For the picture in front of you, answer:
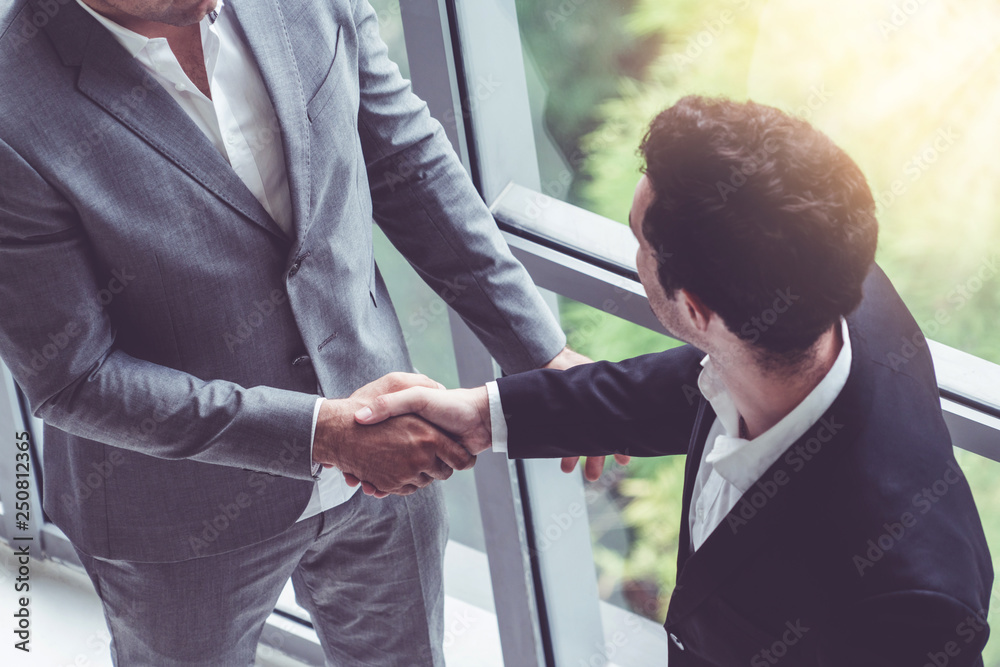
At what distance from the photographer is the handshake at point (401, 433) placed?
1.50 metres

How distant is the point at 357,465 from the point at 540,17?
2.97 feet

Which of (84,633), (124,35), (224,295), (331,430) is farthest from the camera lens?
(84,633)

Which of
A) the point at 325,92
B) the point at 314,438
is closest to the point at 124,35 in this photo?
the point at 325,92

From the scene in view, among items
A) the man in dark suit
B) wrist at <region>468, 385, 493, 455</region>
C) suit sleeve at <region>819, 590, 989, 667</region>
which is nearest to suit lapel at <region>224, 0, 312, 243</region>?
wrist at <region>468, 385, 493, 455</region>

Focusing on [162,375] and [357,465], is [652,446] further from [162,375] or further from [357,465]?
[162,375]

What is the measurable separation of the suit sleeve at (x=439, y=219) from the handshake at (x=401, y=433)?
181 millimetres

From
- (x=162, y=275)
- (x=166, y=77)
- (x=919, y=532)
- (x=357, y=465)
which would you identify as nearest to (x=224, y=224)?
(x=162, y=275)

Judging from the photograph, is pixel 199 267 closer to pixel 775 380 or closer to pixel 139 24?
pixel 139 24

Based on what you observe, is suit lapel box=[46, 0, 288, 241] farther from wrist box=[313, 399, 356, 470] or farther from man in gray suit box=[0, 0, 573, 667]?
wrist box=[313, 399, 356, 470]

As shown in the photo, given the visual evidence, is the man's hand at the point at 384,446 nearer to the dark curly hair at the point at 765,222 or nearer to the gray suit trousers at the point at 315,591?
the gray suit trousers at the point at 315,591

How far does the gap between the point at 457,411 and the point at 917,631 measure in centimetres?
81

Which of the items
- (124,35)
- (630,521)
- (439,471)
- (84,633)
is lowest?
(84,633)

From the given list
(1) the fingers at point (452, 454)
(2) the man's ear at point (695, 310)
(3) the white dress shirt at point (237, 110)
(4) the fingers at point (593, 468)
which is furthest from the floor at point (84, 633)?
(2) the man's ear at point (695, 310)

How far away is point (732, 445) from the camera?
122 cm
